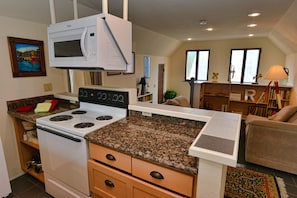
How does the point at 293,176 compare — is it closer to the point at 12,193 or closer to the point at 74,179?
the point at 74,179

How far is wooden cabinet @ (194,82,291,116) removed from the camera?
4.41 metres

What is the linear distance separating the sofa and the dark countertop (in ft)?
4.96

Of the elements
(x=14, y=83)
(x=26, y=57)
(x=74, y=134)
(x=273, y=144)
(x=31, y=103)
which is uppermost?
(x=26, y=57)

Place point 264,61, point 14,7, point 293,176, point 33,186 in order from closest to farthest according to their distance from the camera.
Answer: point 14,7 → point 33,186 → point 293,176 → point 264,61

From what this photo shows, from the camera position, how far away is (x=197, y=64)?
22.3 feet

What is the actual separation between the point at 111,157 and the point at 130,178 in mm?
212

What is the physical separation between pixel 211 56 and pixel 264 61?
1.73 metres

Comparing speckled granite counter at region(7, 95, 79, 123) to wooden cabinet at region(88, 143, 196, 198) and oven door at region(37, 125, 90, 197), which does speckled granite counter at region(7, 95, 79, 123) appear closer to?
oven door at region(37, 125, 90, 197)

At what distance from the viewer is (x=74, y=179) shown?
1.56 metres

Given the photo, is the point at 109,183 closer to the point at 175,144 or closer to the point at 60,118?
the point at 175,144

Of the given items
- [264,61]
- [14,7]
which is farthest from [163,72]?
[14,7]

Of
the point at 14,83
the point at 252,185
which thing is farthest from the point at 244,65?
the point at 14,83

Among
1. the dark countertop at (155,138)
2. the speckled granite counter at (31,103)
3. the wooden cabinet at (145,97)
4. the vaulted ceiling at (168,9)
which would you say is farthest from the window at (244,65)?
the speckled granite counter at (31,103)

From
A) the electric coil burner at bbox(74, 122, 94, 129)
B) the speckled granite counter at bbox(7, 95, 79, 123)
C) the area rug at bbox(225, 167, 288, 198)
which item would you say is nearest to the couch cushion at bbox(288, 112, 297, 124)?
the area rug at bbox(225, 167, 288, 198)
